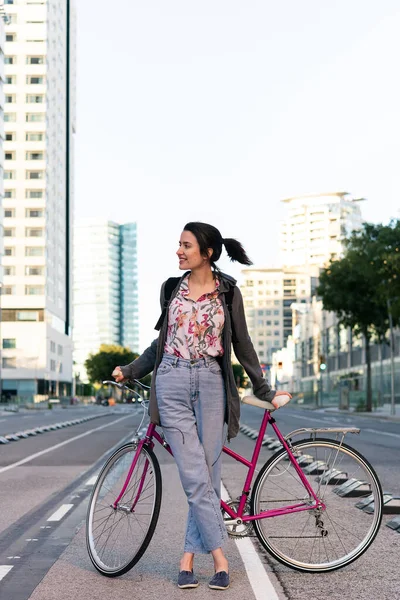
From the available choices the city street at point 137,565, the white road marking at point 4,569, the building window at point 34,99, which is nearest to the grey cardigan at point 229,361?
the city street at point 137,565

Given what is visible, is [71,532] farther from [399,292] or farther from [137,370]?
[399,292]

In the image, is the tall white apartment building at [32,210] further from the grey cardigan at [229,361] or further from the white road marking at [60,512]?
the grey cardigan at [229,361]

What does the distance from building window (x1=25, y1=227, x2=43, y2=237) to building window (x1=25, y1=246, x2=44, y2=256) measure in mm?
1425

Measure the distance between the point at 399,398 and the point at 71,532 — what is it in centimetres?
6479

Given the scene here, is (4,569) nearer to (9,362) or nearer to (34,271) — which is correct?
(9,362)

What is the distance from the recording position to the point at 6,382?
108 m

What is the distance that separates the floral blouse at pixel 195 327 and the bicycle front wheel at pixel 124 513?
2.15 feet

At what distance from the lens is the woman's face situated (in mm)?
5387


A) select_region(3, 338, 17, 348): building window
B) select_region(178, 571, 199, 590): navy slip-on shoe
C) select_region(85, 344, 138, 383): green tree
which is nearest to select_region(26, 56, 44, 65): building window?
select_region(3, 338, 17, 348): building window

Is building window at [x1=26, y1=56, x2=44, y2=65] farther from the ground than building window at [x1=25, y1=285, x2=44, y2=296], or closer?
farther from the ground

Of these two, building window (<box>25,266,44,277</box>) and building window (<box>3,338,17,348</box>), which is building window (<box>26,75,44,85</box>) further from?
building window (<box>3,338,17,348</box>)

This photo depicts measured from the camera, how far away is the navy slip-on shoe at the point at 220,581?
5.09 meters

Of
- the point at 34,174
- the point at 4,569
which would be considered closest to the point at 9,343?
the point at 34,174

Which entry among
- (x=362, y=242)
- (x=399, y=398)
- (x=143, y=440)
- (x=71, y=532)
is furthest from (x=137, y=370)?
(x=399, y=398)
